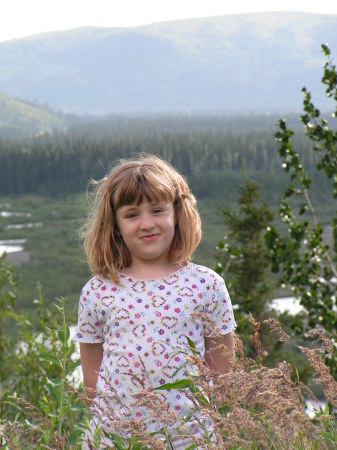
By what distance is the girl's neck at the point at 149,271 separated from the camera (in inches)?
102

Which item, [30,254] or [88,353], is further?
[30,254]

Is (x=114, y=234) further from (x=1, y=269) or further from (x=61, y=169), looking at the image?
(x=61, y=169)

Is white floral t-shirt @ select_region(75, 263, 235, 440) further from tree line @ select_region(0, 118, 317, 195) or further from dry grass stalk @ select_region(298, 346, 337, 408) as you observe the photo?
tree line @ select_region(0, 118, 317, 195)

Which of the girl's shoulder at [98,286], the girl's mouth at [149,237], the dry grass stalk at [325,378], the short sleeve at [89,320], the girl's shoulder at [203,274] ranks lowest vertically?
the short sleeve at [89,320]

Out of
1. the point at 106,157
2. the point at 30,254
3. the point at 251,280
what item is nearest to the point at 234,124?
the point at 106,157

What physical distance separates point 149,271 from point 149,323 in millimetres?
215

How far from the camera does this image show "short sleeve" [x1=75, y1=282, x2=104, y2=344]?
2557 millimetres

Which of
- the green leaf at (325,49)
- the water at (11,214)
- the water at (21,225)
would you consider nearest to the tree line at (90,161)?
the water at (11,214)

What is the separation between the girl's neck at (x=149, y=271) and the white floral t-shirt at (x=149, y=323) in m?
0.03

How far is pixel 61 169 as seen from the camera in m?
79.6

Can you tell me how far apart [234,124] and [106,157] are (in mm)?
89251

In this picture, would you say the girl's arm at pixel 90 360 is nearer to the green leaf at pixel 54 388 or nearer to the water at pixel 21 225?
the green leaf at pixel 54 388

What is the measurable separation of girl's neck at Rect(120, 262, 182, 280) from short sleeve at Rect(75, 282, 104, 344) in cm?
13

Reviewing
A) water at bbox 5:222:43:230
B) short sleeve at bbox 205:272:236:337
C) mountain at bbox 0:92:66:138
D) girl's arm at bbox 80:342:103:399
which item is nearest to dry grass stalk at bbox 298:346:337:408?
short sleeve at bbox 205:272:236:337
